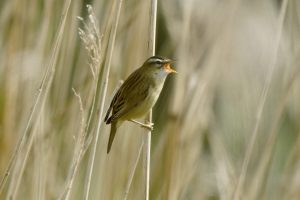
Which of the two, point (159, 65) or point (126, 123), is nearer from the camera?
point (159, 65)

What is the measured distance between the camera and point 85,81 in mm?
2959

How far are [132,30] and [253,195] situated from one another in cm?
84

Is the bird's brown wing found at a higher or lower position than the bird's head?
lower

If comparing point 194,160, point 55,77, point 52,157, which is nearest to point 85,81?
point 55,77

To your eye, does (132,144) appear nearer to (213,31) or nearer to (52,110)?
(52,110)

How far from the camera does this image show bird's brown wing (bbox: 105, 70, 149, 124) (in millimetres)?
3037

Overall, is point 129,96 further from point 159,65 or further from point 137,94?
point 159,65

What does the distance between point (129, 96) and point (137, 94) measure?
45mm

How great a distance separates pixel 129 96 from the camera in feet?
10.3

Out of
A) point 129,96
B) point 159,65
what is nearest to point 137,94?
point 129,96

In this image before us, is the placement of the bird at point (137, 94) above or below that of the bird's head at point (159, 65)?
below

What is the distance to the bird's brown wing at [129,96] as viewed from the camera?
3.04 m

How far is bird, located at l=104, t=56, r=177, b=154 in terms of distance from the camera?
9.78 ft

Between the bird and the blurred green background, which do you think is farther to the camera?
the bird
